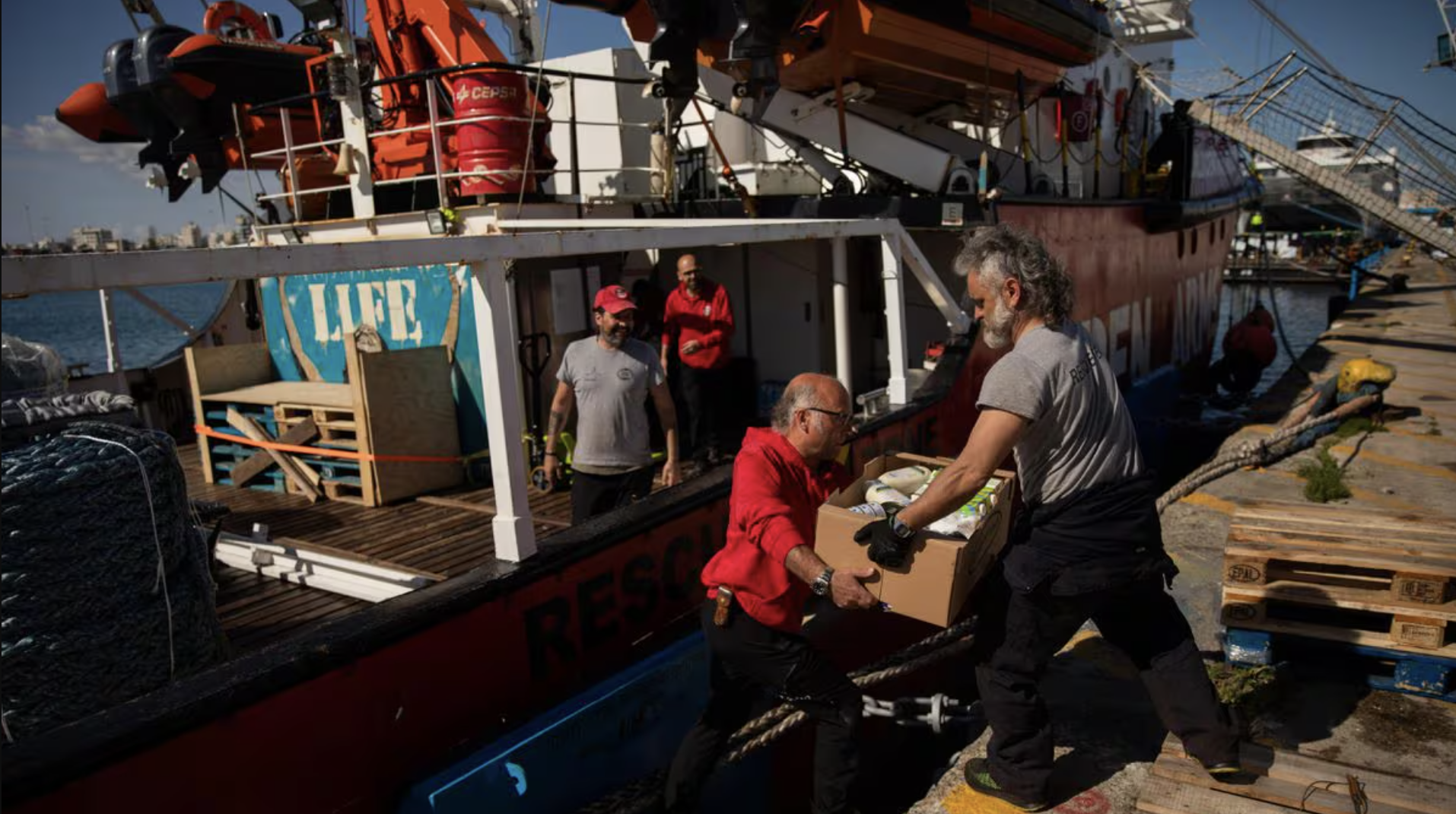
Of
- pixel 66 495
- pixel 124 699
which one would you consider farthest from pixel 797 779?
pixel 66 495

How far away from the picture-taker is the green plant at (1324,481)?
6.45 meters

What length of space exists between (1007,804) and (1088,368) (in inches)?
63.7

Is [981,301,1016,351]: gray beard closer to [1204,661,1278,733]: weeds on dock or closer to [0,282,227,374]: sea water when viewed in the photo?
[1204,661,1278,733]: weeds on dock

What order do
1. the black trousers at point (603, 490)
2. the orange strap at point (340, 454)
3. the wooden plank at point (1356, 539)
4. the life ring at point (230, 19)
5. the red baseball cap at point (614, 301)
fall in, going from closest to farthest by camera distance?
the wooden plank at point (1356, 539), the red baseball cap at point (614, 301), the black trousers at point (603, 490), the orange strap at point (340, 454), the life ring at point (230, 19)

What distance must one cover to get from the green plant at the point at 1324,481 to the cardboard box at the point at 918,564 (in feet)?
14.8

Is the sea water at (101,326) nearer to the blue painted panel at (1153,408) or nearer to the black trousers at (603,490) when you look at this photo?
the black trousers at (603,490)

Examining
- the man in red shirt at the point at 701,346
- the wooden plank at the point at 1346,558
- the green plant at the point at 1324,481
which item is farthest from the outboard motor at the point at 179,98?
the green plant at the point at 1324,481

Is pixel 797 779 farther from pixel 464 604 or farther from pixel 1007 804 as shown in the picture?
pixel 464 604

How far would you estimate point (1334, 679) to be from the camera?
3.98 meters

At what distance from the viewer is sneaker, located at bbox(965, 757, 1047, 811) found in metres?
3.24

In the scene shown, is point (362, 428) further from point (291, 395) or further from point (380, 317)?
point (380, 317)

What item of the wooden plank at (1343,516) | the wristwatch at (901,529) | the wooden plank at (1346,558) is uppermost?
the wristwatch at (901,529)

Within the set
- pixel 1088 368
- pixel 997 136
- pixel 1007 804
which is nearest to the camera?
pixel 1088 368

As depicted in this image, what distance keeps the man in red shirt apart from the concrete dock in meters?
3.21
